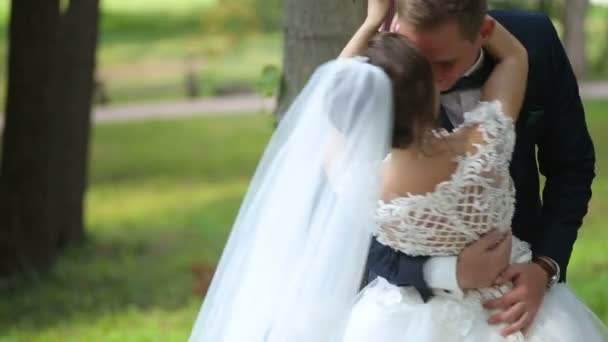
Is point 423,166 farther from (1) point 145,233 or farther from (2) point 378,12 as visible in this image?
(1) point 145,233

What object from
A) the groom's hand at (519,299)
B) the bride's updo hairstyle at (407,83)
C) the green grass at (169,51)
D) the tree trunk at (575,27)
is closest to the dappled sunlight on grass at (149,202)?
Answer: the tree trunk at (575,27)

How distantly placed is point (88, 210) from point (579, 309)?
9864 mm

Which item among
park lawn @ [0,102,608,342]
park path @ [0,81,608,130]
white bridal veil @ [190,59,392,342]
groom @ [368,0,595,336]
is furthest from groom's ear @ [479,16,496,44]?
park path @ [0,81,608,130]

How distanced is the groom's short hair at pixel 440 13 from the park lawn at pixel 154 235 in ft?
12.0

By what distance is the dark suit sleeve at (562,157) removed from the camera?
2521 millimetres

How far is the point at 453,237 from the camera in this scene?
234cm

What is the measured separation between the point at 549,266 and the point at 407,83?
24.3 inches

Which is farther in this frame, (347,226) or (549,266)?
(549,266)

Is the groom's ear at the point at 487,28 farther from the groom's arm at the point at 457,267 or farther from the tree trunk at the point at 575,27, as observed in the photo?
the tree trunk at the point at 575,27

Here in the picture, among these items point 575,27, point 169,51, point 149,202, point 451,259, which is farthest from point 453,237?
point 169,51

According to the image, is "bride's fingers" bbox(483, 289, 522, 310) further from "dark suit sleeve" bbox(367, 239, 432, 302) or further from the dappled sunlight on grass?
the dappled sunlight on grass

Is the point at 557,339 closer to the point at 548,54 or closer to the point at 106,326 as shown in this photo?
the point at 548,54

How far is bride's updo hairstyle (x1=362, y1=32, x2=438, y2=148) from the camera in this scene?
217cm

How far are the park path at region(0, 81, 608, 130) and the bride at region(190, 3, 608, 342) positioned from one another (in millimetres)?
15171
